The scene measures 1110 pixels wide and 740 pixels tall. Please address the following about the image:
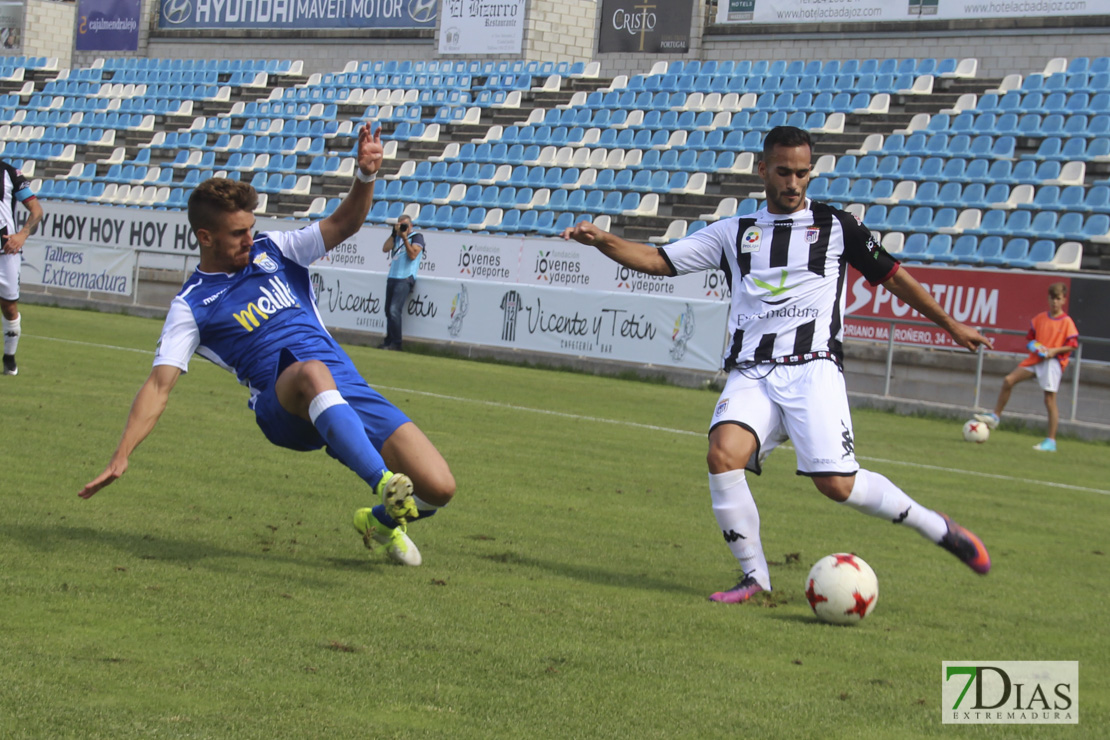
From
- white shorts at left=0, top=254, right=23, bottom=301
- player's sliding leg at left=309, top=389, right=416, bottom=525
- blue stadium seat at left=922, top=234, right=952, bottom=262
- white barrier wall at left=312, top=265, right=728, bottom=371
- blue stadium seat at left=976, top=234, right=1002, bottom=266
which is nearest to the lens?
player's sliding leg at left=309, top=389, right=416, bottom=525

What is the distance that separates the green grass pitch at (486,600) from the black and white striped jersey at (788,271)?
1184 mm

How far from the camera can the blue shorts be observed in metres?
5.38

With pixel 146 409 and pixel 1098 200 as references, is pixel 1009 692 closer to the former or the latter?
pixel 146 409

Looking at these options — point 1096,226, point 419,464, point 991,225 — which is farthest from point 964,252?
point 419,464

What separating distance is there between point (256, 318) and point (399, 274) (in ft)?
49.1

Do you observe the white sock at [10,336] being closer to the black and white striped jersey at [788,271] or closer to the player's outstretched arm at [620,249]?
the player's outstretched arm at [620,249]

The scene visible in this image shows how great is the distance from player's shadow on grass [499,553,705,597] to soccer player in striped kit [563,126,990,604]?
0.84ft

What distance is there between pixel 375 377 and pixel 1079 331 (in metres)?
9.12

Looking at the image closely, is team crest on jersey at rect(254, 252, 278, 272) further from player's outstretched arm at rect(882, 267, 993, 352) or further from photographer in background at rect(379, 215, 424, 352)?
photographer in background at rect(379, 215, 424, 352)

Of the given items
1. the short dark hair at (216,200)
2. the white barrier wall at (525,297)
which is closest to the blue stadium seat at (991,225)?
the white barrier wall at (525,297)

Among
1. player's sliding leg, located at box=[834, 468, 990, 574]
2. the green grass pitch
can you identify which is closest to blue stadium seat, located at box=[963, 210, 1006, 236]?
the green grass pitch

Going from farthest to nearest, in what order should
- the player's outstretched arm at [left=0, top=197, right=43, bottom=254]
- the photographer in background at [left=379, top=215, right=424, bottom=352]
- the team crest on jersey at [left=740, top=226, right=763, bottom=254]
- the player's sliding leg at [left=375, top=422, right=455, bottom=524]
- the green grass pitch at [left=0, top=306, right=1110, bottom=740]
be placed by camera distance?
1. the photographer in background at [left=379, top=215, right=424, bottom=352]
2. the player's outstretched arm at [left=0, top=197, right=43, bottom=254]
3. the team crest on jersey at [left=740, top=226, right=763, bottom=254]
4. the player's sliding leg at [left=375, top=422, right=455, bottom=524]
5. the green grass pitch at [left=0, top=306, right=1110, bottom=740]

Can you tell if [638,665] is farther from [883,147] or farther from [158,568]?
[883,147]

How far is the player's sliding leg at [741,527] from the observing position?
551cm
